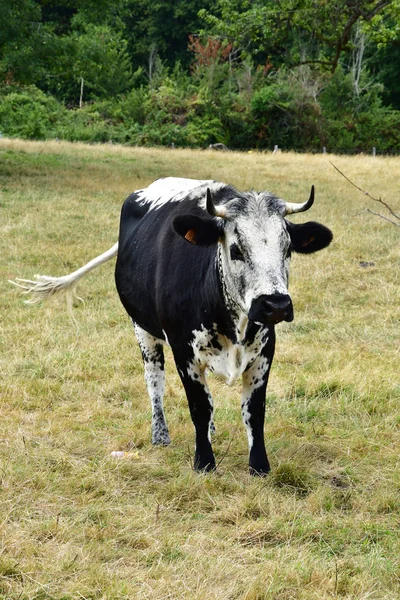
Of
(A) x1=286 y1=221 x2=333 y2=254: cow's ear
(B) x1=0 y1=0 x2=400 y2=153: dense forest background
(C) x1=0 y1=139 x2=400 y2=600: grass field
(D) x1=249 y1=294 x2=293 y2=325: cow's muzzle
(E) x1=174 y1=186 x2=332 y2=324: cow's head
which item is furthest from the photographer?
(B) x1=0 y1=0 x2=400 y2=153: dense forest background

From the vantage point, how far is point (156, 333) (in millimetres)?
5457

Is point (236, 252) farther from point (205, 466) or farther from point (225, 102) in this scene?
point (225, 102)

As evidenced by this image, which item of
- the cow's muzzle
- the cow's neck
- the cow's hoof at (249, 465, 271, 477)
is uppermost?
the cow's muzzle

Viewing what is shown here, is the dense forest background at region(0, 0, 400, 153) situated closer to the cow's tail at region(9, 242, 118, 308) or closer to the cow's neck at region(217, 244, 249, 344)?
the cow's tail at region(9, 242, 118, 308)

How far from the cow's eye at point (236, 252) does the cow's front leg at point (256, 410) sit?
28.3 inches

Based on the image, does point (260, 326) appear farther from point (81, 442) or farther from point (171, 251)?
point (81, 442)

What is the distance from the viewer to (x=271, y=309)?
12.9 ft

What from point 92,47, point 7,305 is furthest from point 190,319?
point 92,47

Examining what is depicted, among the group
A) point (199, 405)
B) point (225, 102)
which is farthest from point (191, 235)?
point (225, 102)

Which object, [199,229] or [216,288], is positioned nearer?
[199,229]

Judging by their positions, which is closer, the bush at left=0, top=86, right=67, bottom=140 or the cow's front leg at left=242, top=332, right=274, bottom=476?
the cow's front leg at left=242, top=332, right=274, bottom=476

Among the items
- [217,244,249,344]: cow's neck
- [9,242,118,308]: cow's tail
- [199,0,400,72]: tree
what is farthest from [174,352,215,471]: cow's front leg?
[199,0,400,72]: tree

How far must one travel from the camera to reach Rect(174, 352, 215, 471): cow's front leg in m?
4.84

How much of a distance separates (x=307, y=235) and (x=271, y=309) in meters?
0.82
